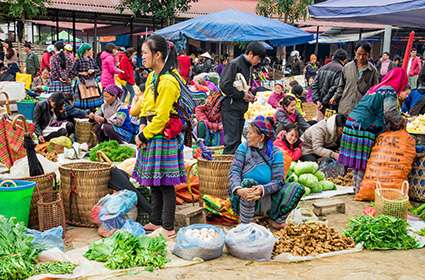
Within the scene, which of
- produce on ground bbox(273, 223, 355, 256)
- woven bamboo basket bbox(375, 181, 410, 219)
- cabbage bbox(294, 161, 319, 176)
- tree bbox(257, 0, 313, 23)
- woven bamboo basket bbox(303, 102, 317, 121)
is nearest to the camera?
produce on ground bbox(273, 223, 355, 256)

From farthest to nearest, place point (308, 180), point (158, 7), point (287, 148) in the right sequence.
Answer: point (158, 7), point (287, 148), point (308, 180)

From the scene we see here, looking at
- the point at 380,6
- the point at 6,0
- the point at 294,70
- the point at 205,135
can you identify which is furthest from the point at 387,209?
the point at 294,70

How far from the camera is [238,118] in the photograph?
280 inches

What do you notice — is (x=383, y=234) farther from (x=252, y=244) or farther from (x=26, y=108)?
(x=26, y=108)

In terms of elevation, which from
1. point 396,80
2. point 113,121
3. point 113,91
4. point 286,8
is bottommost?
point 113,121

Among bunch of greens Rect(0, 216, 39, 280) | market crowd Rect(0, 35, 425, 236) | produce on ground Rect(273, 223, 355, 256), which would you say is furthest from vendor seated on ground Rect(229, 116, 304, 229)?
bunch of greens Rect(0, 216, 39, 280)

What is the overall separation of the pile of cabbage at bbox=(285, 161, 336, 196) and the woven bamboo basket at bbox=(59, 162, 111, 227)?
7.98 ft

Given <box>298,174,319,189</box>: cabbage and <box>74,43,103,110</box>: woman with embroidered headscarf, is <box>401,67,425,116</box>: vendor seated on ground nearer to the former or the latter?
<box>298,174,319,189</box>: cabbage

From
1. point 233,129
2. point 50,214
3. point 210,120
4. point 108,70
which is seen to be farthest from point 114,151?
point 108,70

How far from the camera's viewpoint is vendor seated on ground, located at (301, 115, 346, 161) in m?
7.51

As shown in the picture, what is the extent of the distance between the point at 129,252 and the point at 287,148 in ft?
12.2

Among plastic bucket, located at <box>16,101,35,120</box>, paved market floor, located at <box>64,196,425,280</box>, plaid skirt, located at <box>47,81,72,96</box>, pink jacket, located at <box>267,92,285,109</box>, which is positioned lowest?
paved market floor, located at <box>64,196,425,280</box>

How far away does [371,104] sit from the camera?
637 centimetres

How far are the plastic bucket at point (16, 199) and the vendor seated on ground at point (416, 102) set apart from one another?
214 inches
